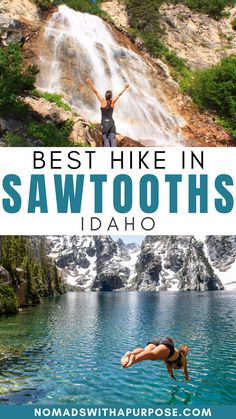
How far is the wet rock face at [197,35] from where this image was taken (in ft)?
178

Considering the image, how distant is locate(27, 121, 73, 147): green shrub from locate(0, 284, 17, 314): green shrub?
11714mm

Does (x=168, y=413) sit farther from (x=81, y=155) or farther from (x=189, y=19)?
(x=189, y=19)

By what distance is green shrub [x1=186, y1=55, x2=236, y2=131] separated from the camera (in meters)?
41.7

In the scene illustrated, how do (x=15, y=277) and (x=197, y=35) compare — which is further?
(x=197, y=35)

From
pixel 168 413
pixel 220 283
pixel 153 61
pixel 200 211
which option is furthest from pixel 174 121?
pixel 220 283

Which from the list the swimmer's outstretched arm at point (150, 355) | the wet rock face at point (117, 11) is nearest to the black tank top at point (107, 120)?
the swimmer's outstretched arm at point (150, 355)

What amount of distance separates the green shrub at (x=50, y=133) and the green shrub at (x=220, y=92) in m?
17.1

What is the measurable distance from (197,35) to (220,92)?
18804mm

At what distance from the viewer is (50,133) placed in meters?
28.6

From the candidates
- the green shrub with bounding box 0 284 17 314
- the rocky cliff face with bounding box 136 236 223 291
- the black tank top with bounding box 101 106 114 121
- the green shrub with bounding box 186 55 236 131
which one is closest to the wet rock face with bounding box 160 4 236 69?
the green shrub with bounding box 186 55 236 131

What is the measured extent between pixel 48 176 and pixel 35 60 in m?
26.0

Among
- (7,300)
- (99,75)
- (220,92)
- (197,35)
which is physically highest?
(197,35)

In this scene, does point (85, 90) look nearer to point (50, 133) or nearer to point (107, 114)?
point (50, 133)

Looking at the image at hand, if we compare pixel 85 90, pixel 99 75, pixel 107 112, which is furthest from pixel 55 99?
pixel 107 112
